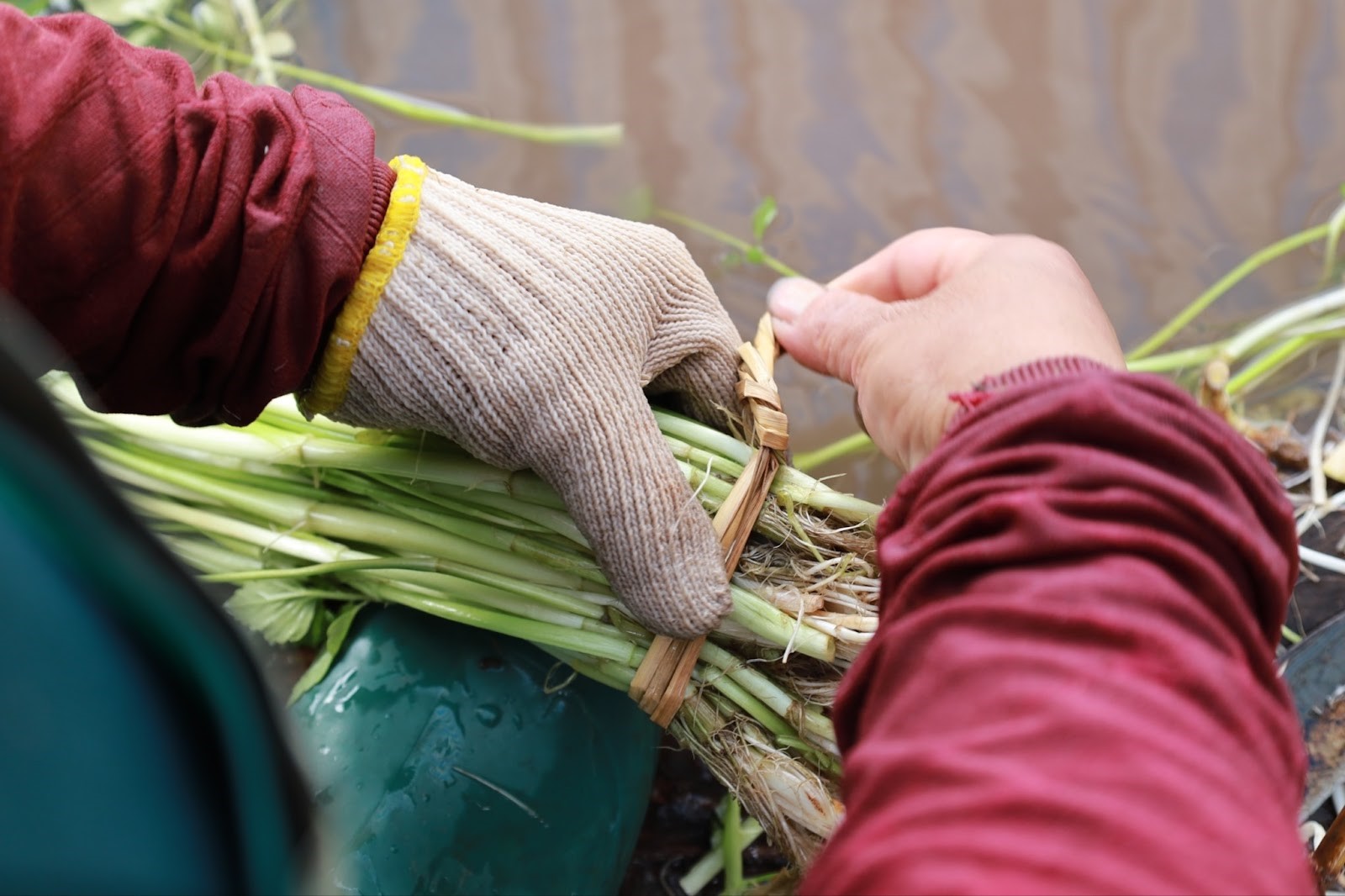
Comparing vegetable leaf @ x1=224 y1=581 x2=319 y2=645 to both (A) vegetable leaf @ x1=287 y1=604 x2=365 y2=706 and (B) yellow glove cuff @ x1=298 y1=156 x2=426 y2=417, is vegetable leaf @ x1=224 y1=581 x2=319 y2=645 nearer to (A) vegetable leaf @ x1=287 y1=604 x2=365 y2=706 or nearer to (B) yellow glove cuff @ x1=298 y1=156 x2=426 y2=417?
(A) vegetable leaf @ x1=287 y1=604 x2=365 y2=706

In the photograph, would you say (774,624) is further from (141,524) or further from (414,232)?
(141,524)

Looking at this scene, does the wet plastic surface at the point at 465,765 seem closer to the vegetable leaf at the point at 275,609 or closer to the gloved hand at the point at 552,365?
the vegetable leaf at the point at 275,609

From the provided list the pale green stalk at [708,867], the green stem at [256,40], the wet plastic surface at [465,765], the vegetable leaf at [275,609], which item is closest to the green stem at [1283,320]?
the pale green stalk at [708,867]

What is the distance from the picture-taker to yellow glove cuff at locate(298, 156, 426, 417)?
0.94m

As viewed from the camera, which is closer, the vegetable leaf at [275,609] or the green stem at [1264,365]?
the vegetable leaf at [275,609]

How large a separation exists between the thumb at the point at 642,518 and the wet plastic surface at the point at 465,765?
288 millimetres

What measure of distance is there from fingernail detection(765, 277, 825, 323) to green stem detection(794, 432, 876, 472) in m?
0.47

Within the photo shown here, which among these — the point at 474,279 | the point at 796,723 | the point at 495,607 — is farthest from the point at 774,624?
the point at 474,279

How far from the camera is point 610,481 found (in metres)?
1.00

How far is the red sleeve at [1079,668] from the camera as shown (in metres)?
0.45

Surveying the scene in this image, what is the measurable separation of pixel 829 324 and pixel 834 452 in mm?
610

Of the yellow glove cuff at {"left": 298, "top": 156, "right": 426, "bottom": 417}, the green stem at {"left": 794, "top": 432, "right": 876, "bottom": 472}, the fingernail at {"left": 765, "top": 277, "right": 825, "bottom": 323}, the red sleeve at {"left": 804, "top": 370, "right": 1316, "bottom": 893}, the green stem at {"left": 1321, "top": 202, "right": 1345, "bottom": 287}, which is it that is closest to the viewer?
the red sleeve at {"left": 804, "top": 370, "right": 1316, "bottom": 893}

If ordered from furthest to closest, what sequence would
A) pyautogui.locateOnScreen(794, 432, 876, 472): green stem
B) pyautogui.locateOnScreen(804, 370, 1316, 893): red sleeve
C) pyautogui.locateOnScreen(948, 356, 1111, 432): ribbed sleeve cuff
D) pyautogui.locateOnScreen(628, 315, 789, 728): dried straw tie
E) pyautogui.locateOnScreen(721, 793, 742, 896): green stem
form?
1. pyautogui.locateOnScreen(794, 432, 876, 472): green stem
2. pyautogui.locateOnScreen(721, 793, 742, 896): green stem
3. pyautogui.locateOnScreen(628, 315, 789, 728): dried straw tie
4. pyautogui.locateOnScreen(948, 356, 1111, 432): ribbed sleeve cuff
5. pyautogui.locateOnScreen(804, 370, 1316, 893): red sleeve

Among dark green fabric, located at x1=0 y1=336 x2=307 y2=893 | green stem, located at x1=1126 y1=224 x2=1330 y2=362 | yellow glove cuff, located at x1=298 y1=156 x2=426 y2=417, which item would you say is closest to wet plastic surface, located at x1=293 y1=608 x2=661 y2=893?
yellow glove cuff, located at x1=298 y1=156 x2=426 y2=417
